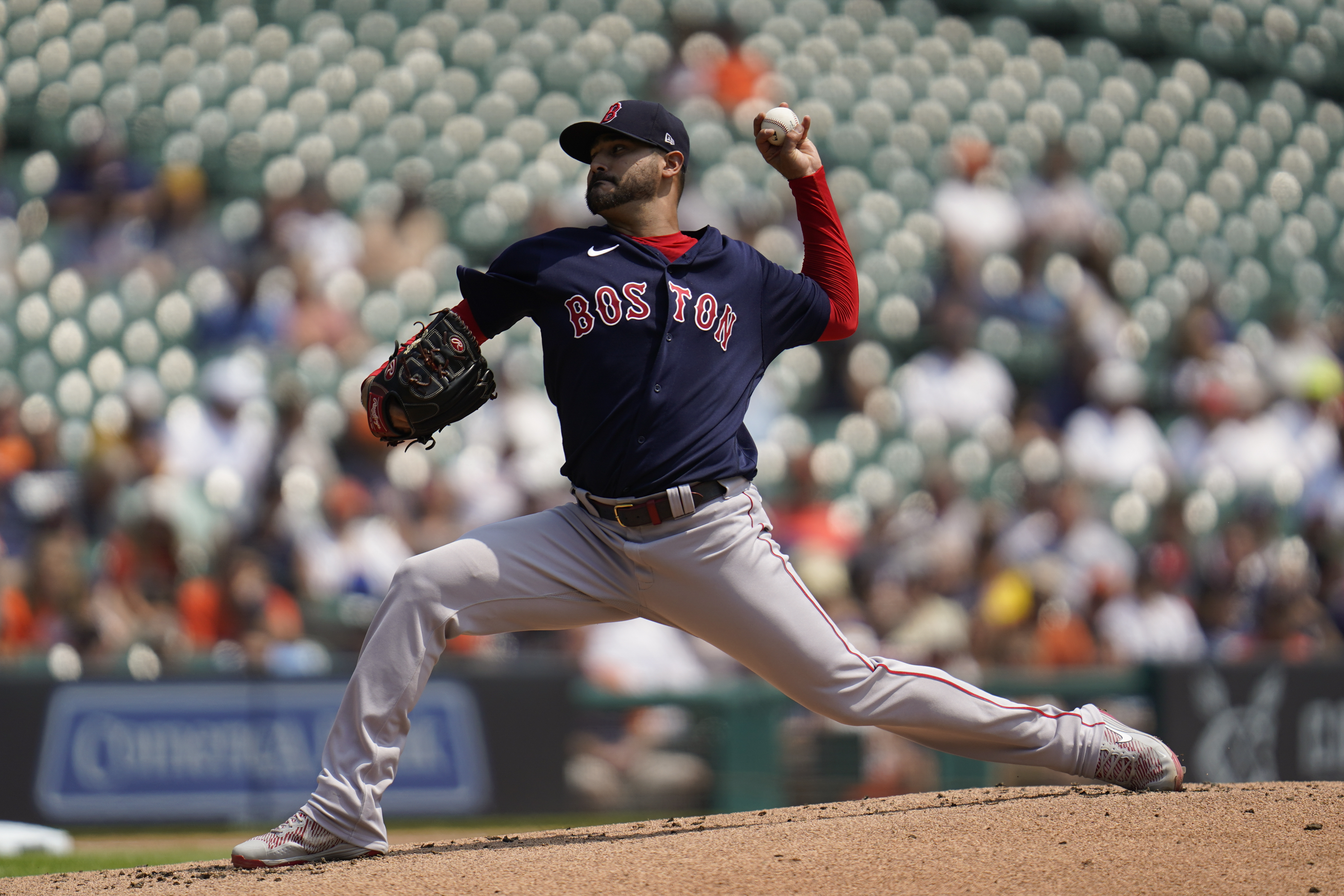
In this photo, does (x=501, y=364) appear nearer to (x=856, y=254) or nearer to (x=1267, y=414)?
(x=856, y=254)

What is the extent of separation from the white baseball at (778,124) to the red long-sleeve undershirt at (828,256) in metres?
0.14

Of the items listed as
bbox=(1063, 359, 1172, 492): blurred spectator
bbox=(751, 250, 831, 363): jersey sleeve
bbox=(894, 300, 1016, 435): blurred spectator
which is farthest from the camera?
bbox=(894, 300, 1016, 435): blurred spectator

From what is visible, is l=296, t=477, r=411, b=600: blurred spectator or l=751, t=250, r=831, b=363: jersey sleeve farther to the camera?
l=296, t=477, r=411, b=600: blurred spectator

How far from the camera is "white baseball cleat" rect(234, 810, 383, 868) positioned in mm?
3551

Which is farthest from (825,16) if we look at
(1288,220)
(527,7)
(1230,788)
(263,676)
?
(1230,788)

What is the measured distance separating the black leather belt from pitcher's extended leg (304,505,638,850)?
0.10 meters

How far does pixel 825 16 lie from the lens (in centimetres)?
1352

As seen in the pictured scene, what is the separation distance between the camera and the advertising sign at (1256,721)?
7.88 meters

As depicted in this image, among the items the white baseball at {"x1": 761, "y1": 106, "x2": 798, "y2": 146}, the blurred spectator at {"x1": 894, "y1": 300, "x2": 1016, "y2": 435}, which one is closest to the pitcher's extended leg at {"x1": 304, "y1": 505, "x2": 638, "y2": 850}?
the white baseball at {"x1": 761, "y1": 106, "x2": 798, "y2": 146}

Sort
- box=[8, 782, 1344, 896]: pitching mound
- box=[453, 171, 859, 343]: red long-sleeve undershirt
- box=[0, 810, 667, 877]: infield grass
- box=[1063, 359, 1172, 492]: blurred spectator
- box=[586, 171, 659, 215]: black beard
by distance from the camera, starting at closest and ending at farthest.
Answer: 1. box=[8, 782, 1344, 896]: pitching mound
2. box=[586, 171, 659, 215]: black beard
3. box=[453, 171, 859, 343]: red long-sleeve undershirt
4. box=[0, 810, 667, 877]: infield grass
5. box=[1063, 359, 1172, 492]: blurred spectator

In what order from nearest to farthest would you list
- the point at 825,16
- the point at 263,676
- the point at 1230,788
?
the point at 1230,788 → the point at 263,676 → the point at 825,16

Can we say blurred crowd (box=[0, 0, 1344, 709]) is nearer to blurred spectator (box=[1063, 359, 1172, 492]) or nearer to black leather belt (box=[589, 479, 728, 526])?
blurred spectator (box=[1063, 359, 1172, 492])

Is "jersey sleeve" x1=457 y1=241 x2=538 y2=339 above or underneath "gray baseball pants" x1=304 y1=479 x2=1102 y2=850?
above

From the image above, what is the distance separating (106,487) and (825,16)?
8125mm
